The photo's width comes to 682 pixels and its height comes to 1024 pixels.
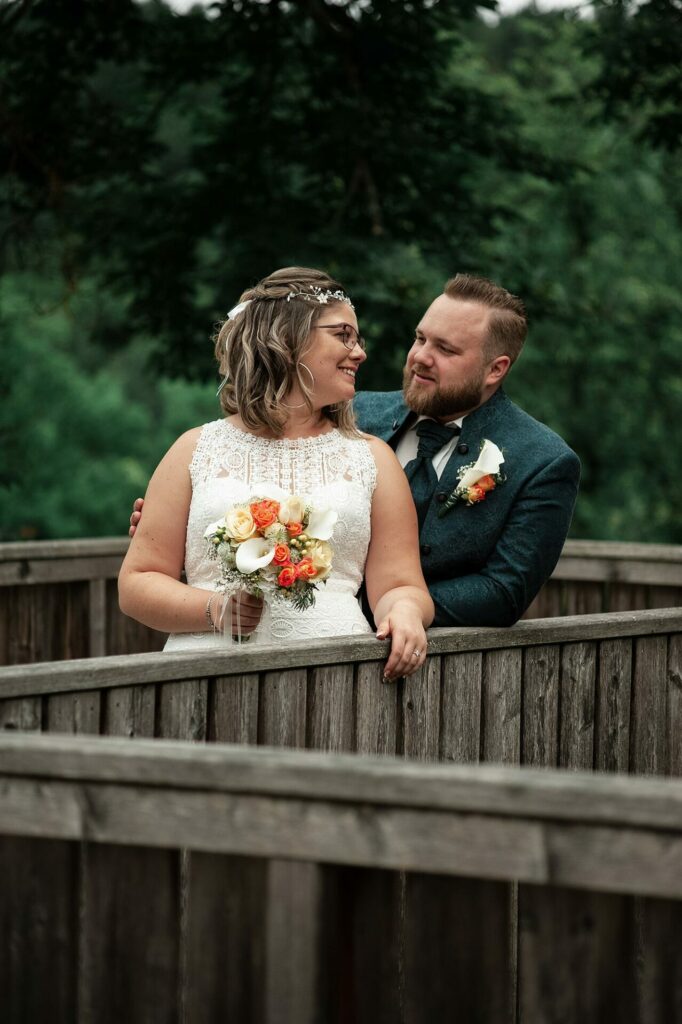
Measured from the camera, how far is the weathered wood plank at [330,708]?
10.5 ft

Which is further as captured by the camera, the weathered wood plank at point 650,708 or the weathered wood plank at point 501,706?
the weathered wood plank at point 650,708

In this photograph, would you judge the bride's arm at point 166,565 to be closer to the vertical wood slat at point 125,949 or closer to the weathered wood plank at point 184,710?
the weathered wood plank at point 184,710

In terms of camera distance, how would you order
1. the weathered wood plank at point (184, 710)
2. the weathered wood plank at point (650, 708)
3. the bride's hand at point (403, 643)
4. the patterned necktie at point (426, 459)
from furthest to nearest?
the patterned necktie at point (426, 459)
the weathered wood plank at point (650, 708)
the bride's hand at point (403, 643)
the weathered wood plank at point (184, 710)

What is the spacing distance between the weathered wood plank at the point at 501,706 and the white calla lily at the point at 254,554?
0.78 meters

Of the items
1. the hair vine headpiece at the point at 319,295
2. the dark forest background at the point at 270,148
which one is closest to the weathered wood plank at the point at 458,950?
the hair vine headpiece at the point at 319,295

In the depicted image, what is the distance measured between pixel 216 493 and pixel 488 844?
72.2 inches

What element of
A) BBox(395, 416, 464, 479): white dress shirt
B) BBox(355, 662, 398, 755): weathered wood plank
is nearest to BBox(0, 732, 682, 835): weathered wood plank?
BBox(355, 662, 398, 755): weathered wood plank

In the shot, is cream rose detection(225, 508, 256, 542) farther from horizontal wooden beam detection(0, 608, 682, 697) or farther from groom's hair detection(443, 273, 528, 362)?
groom's hair detection(443, 273, 528, 362)

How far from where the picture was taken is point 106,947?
210cm

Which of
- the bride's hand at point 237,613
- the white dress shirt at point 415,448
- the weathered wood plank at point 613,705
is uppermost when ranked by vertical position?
the white dress shirt at point 415,448

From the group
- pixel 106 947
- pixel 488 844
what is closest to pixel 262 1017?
pixel 106 947

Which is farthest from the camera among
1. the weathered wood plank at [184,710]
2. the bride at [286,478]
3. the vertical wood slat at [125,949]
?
the bride at [286,478]

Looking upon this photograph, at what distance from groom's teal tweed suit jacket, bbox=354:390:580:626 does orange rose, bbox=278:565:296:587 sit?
0.76 m

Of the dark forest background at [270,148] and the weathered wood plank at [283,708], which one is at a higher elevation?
the dark forest background at [270,148]
